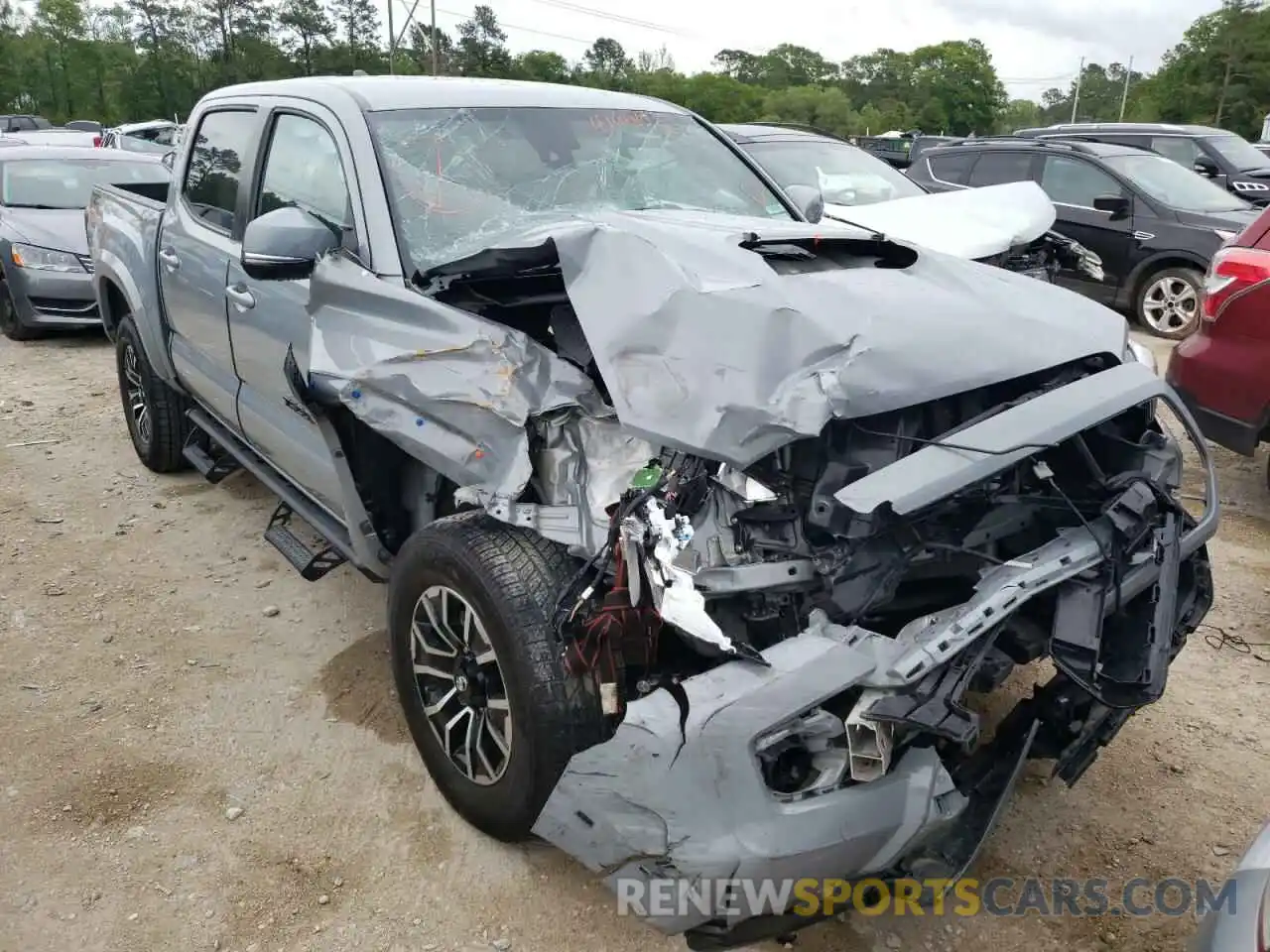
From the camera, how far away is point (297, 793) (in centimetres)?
288

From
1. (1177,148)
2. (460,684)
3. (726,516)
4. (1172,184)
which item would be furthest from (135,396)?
(1177,148)

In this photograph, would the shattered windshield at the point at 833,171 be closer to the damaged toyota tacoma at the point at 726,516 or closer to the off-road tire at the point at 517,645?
the damaged toyota tacoma at the point at 726,516

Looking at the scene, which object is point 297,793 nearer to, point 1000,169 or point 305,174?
point 305,174

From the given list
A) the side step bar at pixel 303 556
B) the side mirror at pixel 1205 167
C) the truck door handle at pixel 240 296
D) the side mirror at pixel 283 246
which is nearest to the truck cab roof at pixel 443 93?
the side mirror at pixel 283 246

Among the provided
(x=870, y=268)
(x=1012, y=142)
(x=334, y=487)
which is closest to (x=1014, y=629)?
(x=870, y=268)

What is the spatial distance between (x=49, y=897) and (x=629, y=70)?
8091cm

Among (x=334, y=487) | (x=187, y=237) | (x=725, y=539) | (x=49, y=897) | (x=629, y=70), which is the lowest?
(x=49, y=897)

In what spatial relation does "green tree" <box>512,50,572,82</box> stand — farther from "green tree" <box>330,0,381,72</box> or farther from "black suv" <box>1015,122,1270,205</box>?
"black suv" <box>1015,122,1270,205</box>

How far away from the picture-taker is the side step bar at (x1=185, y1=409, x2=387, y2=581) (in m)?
3.23

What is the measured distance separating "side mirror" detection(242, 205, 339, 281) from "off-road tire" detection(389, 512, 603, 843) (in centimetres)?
96

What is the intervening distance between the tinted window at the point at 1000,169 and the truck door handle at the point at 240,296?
7925 millimetres

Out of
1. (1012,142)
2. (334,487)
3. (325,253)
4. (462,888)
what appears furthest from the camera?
(1012,142)

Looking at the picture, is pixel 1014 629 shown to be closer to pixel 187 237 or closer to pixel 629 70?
pixel 187 237

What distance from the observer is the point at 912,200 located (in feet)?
20.1
